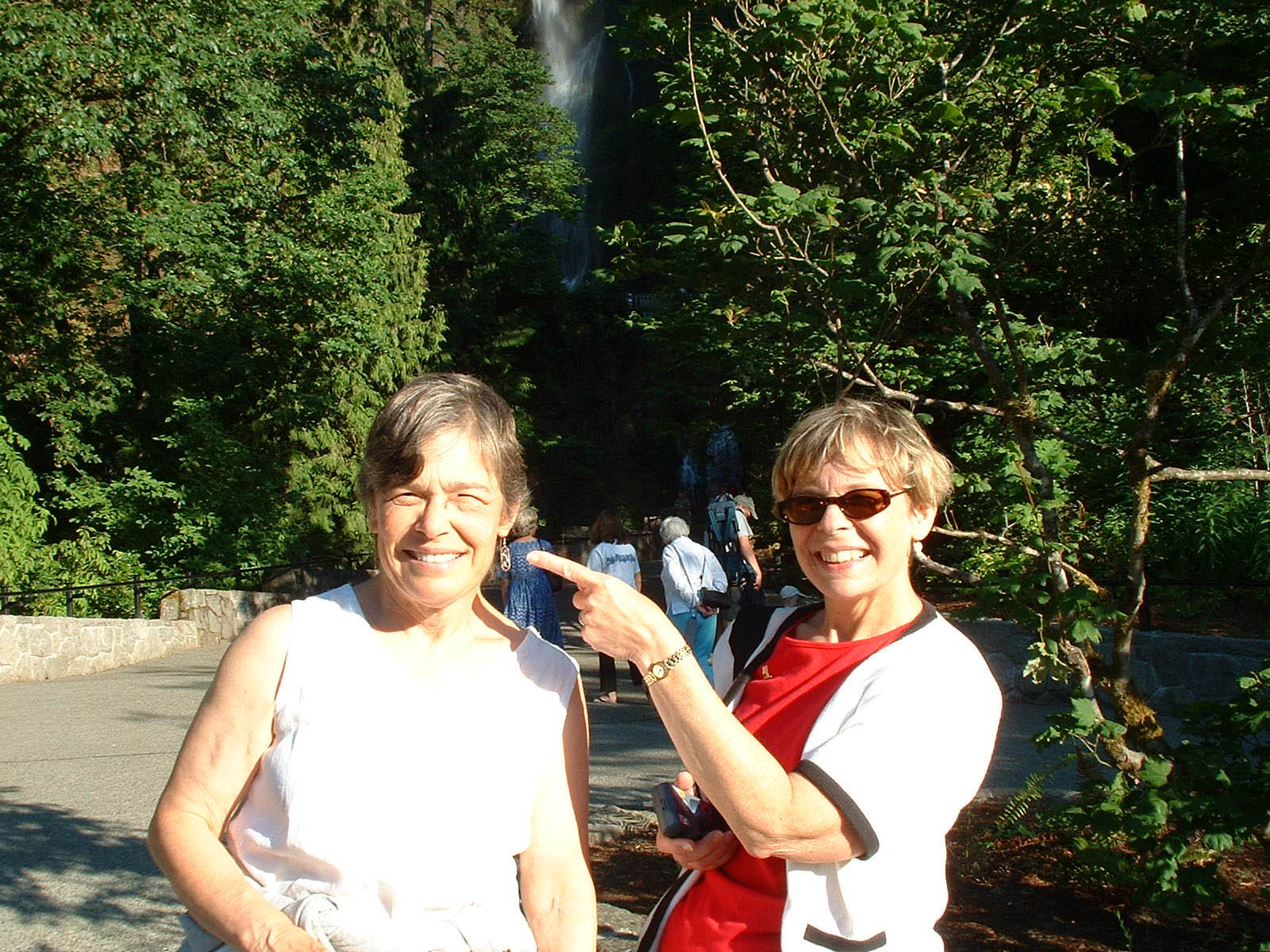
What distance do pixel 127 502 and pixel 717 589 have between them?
1236cm

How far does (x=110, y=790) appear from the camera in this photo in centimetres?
697

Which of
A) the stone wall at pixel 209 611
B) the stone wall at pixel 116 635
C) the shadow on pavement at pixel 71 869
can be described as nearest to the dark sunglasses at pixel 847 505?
the shadow on pavement at pixel 71 869

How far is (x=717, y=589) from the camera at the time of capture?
30.2 feet

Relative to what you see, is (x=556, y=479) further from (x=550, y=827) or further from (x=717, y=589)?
(x=550, y=827)

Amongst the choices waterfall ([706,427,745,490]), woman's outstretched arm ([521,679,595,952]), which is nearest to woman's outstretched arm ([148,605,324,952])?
woman's outstretched arm ([521,679,595,952])

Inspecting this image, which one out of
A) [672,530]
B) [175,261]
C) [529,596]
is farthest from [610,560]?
[175,261]

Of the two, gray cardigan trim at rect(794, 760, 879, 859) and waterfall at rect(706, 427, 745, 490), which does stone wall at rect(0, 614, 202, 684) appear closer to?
gray cardigan trim at rect(794, 760, 879, 859)

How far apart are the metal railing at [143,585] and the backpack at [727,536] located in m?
7.21

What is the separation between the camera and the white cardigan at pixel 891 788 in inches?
72.0

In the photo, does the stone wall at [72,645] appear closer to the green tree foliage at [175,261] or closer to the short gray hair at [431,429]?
the green tree foliage at [175,261]

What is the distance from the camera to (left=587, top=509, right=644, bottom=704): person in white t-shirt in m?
9.26

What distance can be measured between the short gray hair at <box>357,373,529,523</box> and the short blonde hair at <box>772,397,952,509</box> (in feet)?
1.88

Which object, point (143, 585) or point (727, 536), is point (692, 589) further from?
point (143, 585)

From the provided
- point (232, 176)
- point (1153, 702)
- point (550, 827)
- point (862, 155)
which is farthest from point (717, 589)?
point (232, 176)
